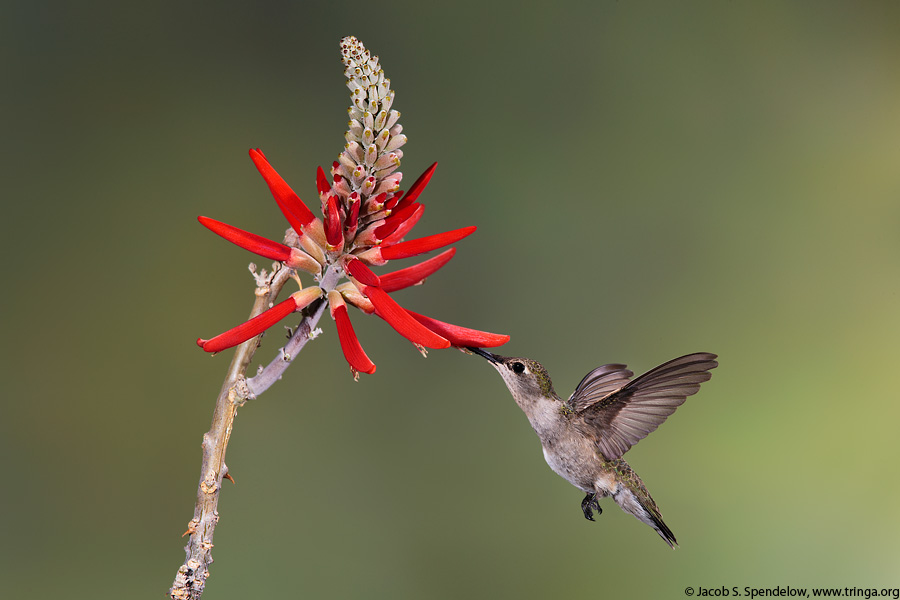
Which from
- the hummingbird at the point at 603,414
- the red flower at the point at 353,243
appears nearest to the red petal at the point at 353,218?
the red flower at the point at 353,243

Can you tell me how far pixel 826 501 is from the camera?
175 centimetres

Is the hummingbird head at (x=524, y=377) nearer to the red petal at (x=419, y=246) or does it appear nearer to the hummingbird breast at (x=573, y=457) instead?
the hummingbird breast at (x=573, y=457)

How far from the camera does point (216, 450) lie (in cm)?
65

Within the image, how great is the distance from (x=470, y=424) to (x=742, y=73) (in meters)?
1.15

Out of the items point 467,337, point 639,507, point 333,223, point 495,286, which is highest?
point 495,286

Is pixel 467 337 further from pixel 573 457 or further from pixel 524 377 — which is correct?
pixel 573 457

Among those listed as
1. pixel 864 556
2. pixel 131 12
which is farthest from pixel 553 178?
pixel 864 556

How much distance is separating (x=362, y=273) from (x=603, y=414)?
45 cm

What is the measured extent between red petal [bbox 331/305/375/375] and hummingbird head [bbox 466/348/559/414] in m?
0.22

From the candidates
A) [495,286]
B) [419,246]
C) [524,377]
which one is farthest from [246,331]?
[495,286]

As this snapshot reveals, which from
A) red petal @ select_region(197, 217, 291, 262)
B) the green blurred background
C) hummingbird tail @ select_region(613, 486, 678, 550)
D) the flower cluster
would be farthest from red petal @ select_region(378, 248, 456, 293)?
the green blurred background

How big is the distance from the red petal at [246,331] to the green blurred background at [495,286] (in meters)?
1.06

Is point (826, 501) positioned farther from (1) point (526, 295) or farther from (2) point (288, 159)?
(2) point (288, 159)

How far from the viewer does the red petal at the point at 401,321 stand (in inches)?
24.0
